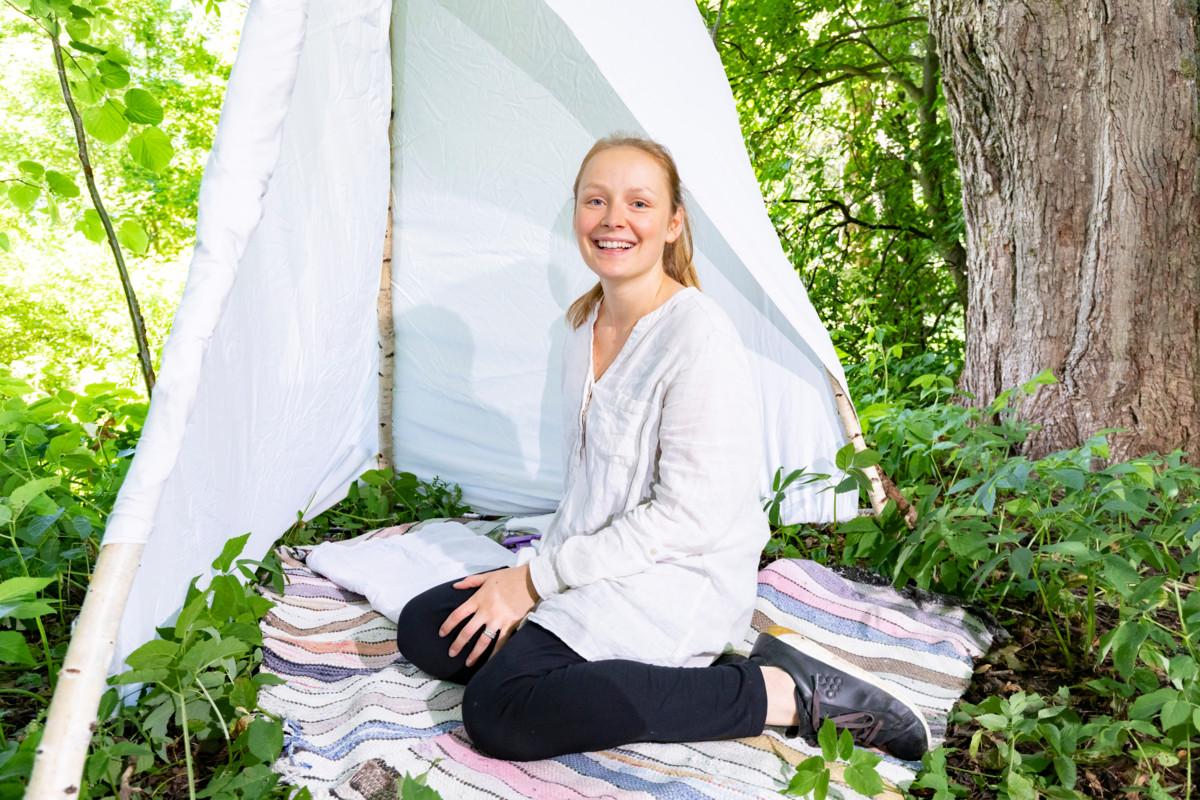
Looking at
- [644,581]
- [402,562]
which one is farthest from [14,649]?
[644,581]

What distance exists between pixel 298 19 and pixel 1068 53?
1884 millimetres

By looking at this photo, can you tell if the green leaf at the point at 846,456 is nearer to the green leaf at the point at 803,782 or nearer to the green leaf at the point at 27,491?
the green leaf at the point at 803,782

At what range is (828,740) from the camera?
1401 mm

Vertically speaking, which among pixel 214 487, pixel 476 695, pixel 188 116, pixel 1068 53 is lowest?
pixel 476 695

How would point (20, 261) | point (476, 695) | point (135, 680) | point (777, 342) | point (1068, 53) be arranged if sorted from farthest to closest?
point (20, 261)
point (1068, 53)
point (777, 342)
point (476, 695)
point (135, 680)

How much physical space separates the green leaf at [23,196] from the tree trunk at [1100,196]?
227 centimetres

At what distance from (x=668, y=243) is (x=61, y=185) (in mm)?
1377

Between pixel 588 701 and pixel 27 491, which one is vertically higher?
pixel 27 491

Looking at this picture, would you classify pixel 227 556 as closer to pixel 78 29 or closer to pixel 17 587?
pixel 17 587

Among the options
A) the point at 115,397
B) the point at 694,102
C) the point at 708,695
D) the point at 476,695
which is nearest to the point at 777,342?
the point at 694,102

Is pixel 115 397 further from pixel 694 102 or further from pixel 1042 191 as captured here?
pixel 1042 191

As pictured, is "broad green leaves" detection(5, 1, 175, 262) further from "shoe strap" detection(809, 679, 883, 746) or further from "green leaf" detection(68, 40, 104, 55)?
"shoe strap" detection(809, 679, 883, 746)

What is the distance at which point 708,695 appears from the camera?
151 centimetres

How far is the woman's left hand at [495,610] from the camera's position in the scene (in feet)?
5.26
